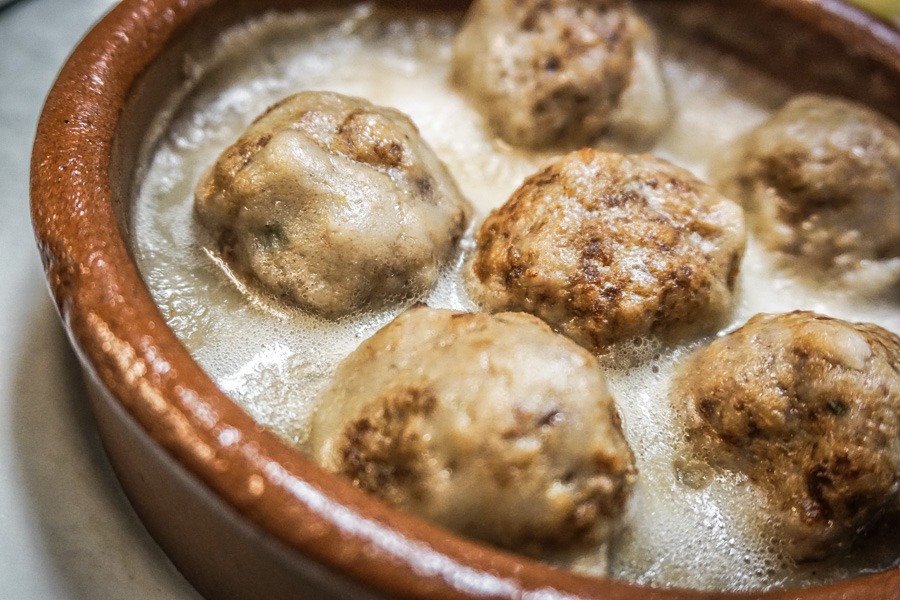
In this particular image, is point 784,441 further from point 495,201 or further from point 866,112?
point 866,112

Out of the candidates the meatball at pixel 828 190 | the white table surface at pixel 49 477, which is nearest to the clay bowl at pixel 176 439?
the white table surface at pixel 49 477

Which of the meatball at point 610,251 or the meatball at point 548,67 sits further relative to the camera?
the meatball at point 548,67

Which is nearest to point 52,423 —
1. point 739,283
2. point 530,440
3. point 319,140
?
point 319,140

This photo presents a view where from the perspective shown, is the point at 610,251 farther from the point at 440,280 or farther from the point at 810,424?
the point at 810,424

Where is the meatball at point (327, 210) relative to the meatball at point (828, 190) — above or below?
above

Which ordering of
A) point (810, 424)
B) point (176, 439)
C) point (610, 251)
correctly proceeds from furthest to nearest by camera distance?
point (610, 251) → point (810, 424) → point (176, 439)

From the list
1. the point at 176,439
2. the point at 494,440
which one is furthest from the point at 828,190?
the point at 176,439

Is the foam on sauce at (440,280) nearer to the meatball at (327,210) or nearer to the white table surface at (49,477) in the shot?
the meatball at (327,210)
